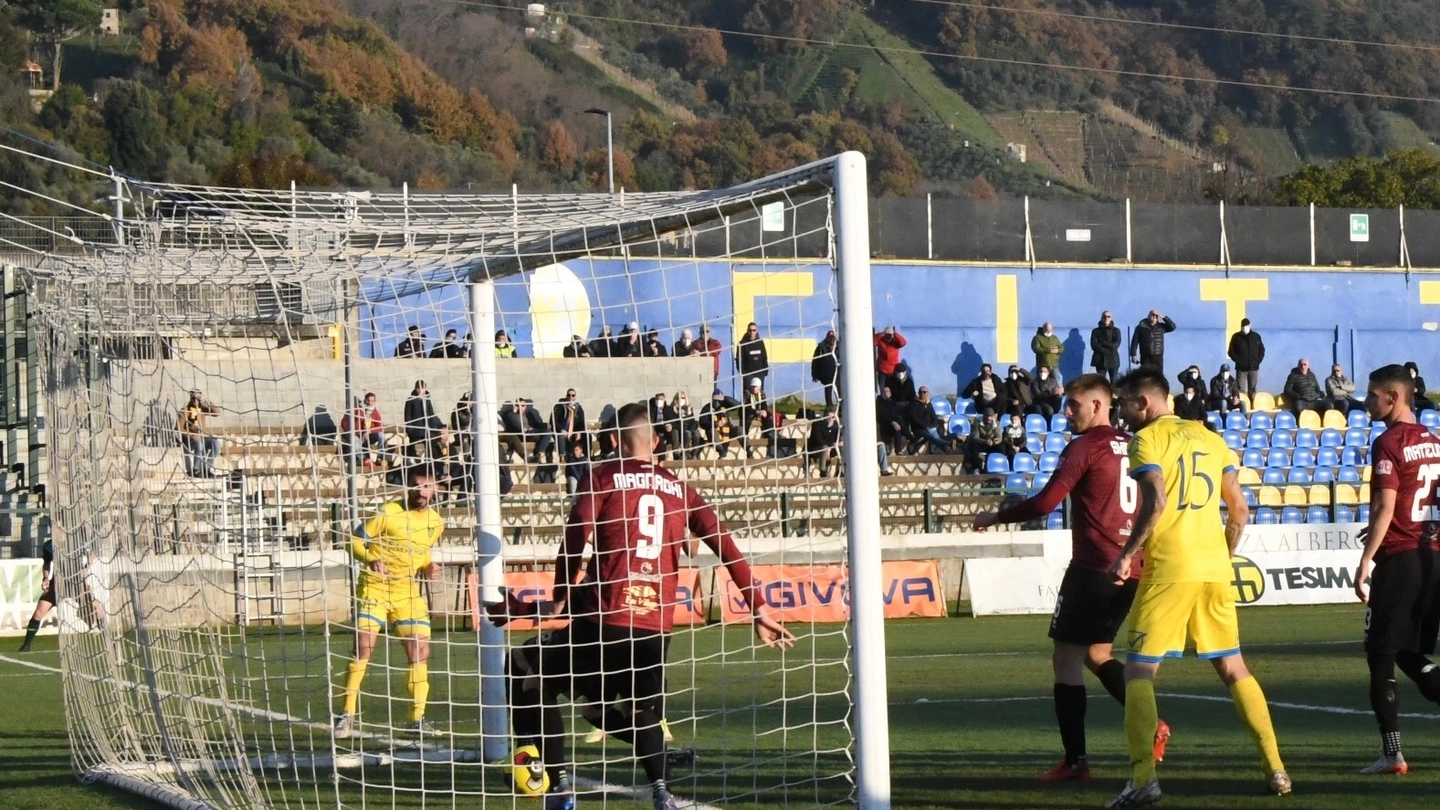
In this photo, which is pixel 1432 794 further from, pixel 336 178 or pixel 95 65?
pixel 95 65

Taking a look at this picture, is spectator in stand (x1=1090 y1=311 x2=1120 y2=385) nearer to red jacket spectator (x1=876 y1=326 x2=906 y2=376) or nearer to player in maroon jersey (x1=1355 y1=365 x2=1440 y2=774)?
red jacket spectator (x1=876 y1=326 x2=906 y2=376)

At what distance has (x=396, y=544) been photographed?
421 inches

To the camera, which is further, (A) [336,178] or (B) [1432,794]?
(A) [336,178]

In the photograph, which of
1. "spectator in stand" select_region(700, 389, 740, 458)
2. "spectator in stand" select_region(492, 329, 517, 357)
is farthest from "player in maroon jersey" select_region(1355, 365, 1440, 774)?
"spectator in stand" select_region(492, 329, 517, 357)

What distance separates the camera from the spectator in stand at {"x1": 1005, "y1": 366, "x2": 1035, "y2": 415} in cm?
2877

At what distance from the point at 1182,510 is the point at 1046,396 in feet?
72.8

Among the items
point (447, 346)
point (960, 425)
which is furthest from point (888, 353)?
point (447, 346)

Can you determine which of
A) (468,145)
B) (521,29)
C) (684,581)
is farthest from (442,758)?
(521,29)

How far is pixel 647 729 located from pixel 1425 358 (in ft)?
124

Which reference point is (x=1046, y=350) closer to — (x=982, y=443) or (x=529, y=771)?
(x=982, y=443)

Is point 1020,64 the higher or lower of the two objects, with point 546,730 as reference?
higher

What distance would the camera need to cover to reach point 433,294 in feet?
37.4

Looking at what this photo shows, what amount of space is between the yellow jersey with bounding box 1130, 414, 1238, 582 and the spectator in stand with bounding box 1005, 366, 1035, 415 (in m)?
20.8

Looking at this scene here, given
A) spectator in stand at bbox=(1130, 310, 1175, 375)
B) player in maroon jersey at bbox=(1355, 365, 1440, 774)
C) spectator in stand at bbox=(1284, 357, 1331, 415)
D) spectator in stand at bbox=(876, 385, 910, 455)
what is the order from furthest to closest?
spectator in stand at bbox=(1284, 357, 1331, 415) → spectator in stand at bbox=(1130, 310, 1175, 375) → spectator in stand at bbox=(876, 385, 910, 455) → player in maroon jersey at bbox=(1355, 365, 1440, 774)
